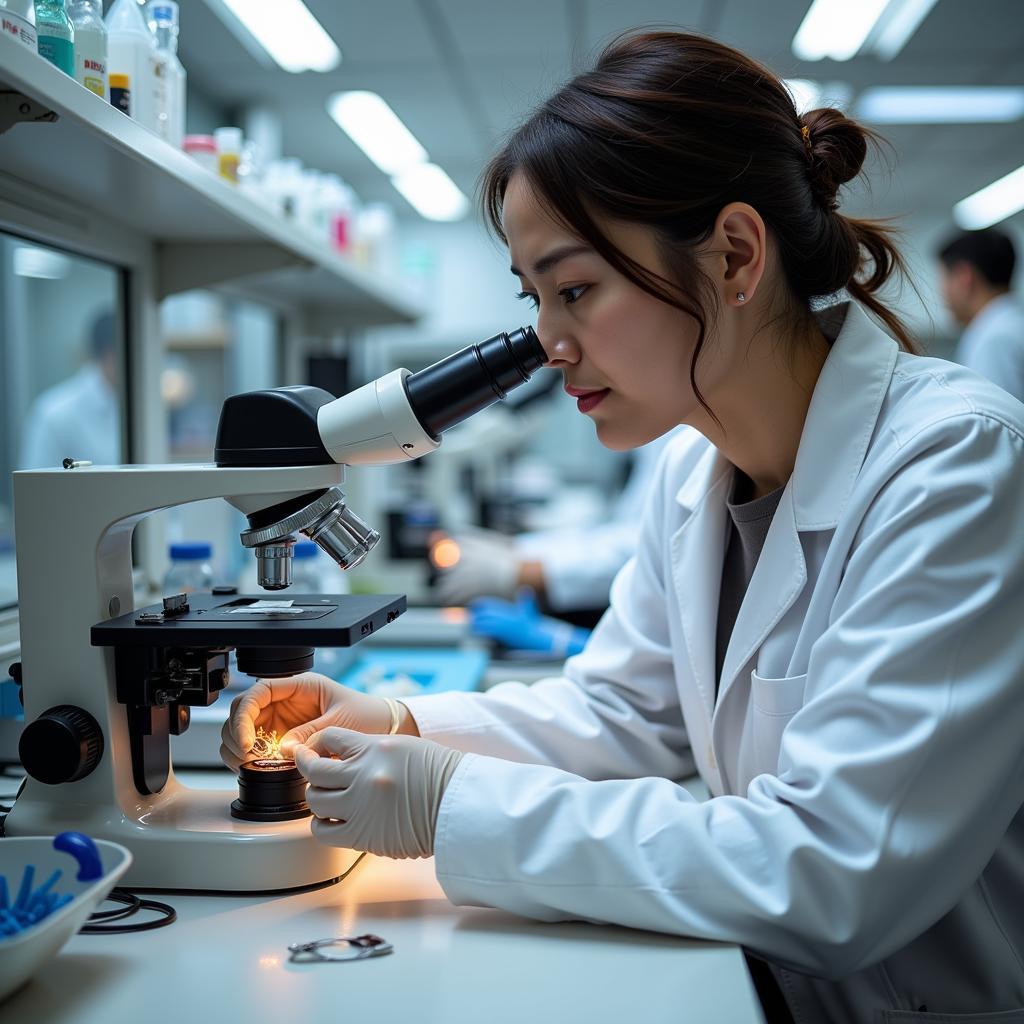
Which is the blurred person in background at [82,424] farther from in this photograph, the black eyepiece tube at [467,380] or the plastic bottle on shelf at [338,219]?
the black eyepiece tube at [467,380]

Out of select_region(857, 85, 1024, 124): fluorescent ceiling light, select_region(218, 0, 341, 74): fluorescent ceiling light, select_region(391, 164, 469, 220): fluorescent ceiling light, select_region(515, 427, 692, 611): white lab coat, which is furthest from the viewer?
select_region(391, 164, 469, 220): fluorescent ceiling light

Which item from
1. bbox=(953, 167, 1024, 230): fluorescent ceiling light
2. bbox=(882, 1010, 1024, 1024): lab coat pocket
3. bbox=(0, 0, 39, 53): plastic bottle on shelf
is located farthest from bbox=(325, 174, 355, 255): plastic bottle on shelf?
bbox=(953, 167, 1024, 230): fluorescent ceiling light

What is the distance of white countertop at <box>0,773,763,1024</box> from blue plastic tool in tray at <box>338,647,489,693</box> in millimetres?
786

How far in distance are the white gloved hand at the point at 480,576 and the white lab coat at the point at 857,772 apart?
178 centimetres

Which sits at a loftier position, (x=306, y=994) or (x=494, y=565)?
(x=494, y=565)

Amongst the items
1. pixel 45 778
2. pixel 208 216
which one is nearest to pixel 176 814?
pixel 45 778

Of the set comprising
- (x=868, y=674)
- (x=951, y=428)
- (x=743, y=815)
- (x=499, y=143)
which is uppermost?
(x=499, y=143)

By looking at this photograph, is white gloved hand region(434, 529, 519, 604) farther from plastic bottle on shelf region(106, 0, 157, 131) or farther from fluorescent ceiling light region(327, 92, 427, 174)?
fluorescent ceiling light region(327, 92, 427, 174)

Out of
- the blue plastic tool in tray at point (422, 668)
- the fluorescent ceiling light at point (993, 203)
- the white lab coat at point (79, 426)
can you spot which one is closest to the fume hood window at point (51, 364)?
the white lab coat at point (79, 426)

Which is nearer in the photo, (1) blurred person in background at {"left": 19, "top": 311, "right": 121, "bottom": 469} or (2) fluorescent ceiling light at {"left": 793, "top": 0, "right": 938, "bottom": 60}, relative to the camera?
(2) fluorescent ceiling light at {"left": 793, "top": 0, "right": 938, "bottom": 60}

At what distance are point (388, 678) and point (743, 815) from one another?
1.05 metres

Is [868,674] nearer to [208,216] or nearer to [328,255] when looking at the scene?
[208,216]

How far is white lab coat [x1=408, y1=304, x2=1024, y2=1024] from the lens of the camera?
817mm

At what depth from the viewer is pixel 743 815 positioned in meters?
0.86
